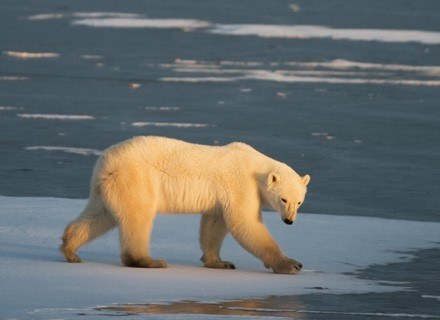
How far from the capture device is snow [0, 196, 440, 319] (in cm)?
617

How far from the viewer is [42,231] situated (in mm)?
8305

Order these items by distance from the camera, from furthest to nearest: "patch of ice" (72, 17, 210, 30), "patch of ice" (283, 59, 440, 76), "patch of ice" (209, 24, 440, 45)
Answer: "patch of ice" (72, 17, 210, 30)
"patch of ice" (209, 24, 440, 45)
"patch of ice" (283, 59, 440, 76)

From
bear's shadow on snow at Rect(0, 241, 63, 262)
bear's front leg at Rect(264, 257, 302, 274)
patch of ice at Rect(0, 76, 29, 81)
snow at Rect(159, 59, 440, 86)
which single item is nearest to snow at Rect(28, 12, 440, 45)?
snow at Rect(159, 59, 440, 86)

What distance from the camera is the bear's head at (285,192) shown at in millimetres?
7375

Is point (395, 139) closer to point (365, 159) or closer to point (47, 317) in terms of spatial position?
point (365, 159)

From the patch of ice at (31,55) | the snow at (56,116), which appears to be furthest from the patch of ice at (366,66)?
the snow at (56,116)

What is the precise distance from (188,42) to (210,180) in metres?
14.1

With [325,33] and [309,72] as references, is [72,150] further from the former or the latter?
→ [325,33]

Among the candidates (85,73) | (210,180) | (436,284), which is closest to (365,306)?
(436,284)

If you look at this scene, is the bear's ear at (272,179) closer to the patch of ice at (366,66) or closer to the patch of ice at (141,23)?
the patch of ice at (366,66)

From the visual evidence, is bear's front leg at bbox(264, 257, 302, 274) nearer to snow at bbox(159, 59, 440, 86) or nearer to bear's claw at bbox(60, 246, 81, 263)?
bear's claw at bbox(60, 246, 81, 263)

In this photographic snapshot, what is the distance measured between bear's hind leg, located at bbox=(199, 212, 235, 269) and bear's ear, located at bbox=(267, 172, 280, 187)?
371 mm

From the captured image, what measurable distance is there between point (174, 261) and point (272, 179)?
0.78 m

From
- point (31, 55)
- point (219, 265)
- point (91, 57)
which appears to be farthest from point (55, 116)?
point (219, 265)
